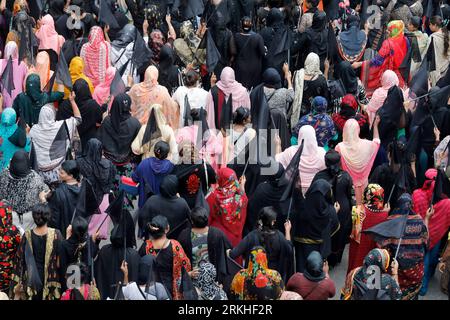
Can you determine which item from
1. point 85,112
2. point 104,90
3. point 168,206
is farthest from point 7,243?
point 104,90

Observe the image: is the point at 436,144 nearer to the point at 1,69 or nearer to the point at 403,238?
the point at 403,238

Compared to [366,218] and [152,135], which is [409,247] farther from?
[152,135]

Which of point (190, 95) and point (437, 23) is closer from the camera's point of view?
point (190, 95)

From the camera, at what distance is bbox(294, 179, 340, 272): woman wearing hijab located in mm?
10453

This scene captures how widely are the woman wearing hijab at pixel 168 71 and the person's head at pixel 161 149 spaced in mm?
3094

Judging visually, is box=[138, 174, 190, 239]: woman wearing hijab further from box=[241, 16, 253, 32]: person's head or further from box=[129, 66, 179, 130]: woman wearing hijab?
box=[241, 16, 253, 32]: person's head

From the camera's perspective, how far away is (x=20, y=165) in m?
10.3

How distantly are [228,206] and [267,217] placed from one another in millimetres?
928

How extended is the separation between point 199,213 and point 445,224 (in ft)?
8.69

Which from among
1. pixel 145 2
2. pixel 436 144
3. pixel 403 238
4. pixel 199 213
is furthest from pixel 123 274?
pixel 145 2

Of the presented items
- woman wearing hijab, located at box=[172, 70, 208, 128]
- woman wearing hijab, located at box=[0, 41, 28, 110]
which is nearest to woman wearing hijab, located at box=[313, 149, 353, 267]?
woman wearing hijab, located at box=[172, 70, 208, 128]

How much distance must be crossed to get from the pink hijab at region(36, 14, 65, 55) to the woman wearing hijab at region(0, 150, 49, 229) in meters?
4.51

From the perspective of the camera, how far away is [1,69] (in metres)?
13.5

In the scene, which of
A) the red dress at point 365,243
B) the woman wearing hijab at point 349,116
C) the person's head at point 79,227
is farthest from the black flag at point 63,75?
the red dress at point 365,243
